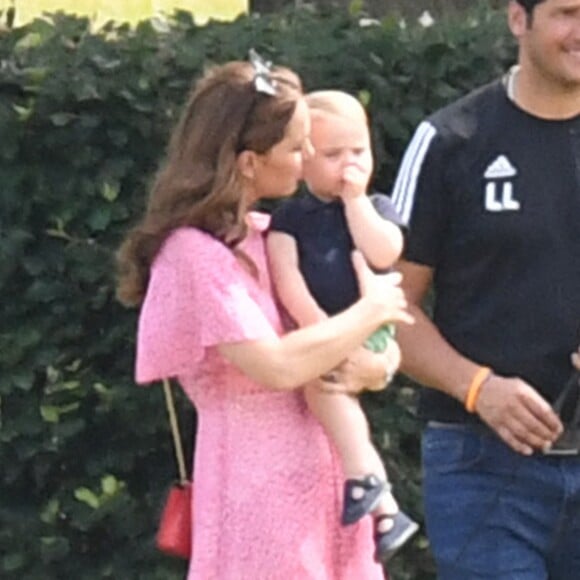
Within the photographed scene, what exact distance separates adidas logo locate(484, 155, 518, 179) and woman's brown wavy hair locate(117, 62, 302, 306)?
1.53 feet

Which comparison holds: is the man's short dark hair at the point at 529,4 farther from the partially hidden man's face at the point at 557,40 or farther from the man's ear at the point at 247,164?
the man's ear at the point at 247,164

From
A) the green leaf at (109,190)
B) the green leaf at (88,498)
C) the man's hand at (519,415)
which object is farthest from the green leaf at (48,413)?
the man's hand at (519,415)

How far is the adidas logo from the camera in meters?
5.04

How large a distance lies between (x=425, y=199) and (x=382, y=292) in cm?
36

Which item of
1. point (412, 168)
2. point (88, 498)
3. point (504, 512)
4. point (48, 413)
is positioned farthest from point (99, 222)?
point (504, 512)

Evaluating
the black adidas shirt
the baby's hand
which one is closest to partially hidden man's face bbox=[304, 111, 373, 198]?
the baby's hand

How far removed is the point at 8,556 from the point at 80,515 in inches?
9.5

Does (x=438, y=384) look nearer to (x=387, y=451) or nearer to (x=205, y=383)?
(x=205, y=383)

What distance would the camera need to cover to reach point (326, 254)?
4.90 m

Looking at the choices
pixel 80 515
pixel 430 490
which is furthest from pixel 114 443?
pixel 430 490

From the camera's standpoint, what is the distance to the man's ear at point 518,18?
16.5 feet

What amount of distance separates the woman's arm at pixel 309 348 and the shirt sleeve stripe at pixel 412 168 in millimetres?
368

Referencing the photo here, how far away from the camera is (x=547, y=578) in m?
5.09

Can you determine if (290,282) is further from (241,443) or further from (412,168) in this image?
(412,168)
